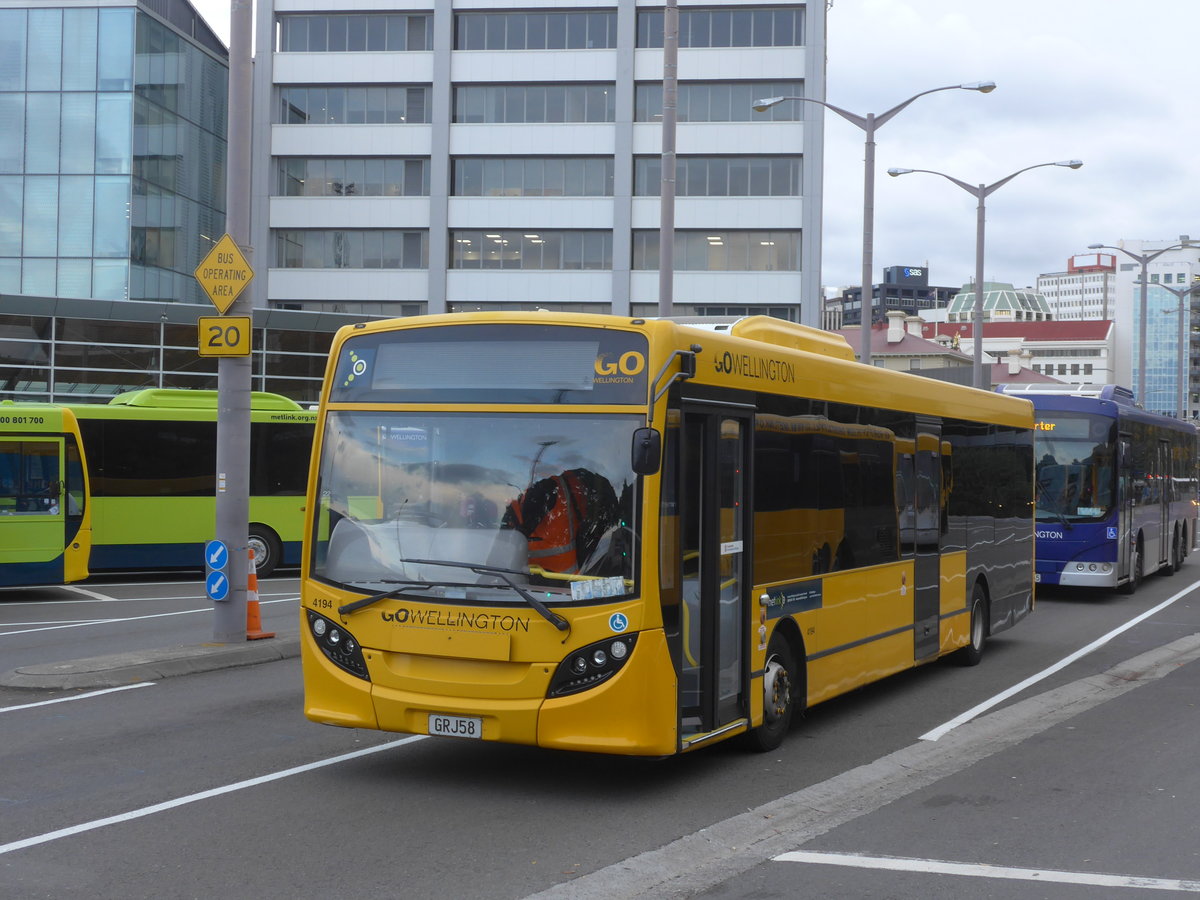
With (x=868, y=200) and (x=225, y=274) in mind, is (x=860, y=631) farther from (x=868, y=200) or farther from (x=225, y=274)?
(x=868, y=200)

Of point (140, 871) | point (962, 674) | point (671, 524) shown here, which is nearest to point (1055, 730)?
point (962, 674)

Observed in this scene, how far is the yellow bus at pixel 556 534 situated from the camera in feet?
25.0

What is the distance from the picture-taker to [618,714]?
7574 millimetres

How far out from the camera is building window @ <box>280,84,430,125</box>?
191ft

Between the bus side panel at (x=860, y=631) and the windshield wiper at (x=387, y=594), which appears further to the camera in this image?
the bus side panel at (x=860, y=631)

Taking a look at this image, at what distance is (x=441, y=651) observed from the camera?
7.78m

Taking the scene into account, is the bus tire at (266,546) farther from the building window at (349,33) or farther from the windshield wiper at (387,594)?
the building window at (349,33)

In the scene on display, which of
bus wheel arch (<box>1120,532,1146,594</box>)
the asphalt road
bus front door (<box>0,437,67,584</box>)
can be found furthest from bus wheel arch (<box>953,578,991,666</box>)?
bus front door (<box>0,437,67,584</box>)

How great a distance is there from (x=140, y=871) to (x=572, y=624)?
97.6 inches

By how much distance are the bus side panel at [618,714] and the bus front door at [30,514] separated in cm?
1416

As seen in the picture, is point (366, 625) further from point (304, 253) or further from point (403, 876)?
point (304, 253)

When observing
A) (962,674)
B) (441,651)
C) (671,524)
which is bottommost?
(962,674)

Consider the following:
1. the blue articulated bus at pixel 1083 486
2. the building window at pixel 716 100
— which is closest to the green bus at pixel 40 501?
the blue articulated bus at pixel 1083 486

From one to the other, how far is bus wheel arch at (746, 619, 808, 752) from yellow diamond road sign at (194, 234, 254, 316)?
6662 mm
